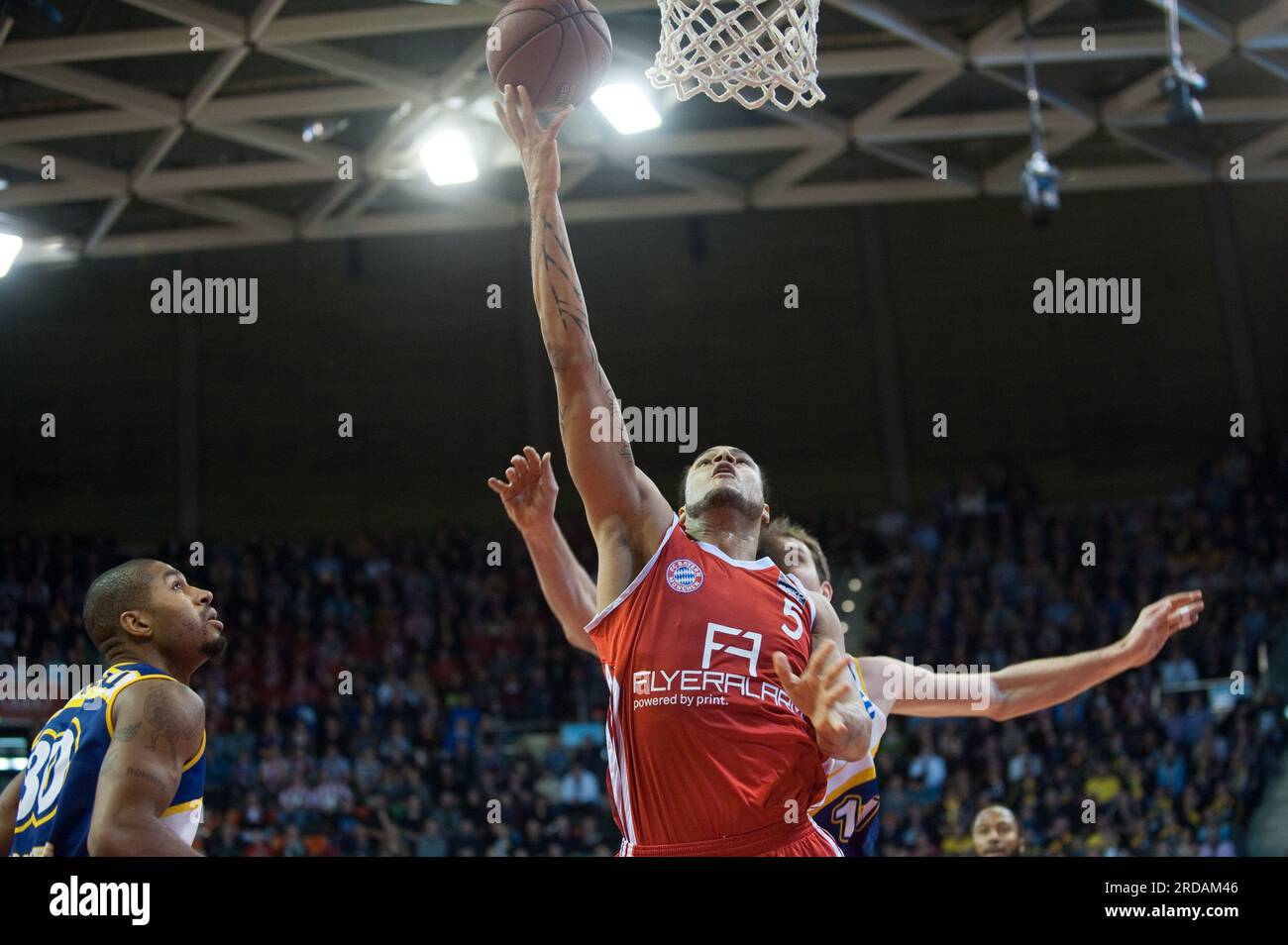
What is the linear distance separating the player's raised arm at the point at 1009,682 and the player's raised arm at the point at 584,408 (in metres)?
1.48

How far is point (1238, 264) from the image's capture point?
1650 cm

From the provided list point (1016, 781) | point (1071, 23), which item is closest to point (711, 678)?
point (1016, 781)

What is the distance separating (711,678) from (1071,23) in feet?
38.7

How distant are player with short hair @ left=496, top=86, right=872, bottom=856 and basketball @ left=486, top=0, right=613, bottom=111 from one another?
806 millimetres

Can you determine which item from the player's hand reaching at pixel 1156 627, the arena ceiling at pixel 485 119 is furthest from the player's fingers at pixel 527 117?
the arena ceiling at pixel 485 119

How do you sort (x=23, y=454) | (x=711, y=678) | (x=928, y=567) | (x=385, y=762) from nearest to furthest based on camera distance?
1. (x=711, y=678)
2. (x=385, y=762)
3. (x=928, y=567)
4. (x=23, y=454)

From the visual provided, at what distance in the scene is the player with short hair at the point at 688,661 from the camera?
3.15 metres

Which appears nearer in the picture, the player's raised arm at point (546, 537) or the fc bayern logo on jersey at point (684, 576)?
the fc bayern logo on jersey at point (684, 576)

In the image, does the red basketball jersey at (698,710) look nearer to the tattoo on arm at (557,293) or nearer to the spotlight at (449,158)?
the tattoo on arm at (557,293)

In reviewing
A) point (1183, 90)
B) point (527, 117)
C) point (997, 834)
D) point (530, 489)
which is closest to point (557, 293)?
point (527, 117)

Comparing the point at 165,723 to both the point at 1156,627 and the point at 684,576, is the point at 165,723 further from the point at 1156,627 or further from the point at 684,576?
the point at 1156,627

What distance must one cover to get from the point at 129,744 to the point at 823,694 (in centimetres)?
→ 152

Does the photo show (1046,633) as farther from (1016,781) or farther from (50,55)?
(50,55)

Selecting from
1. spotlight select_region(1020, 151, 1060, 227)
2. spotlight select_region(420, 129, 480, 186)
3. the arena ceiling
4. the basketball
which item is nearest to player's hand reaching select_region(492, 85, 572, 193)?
the basketball
